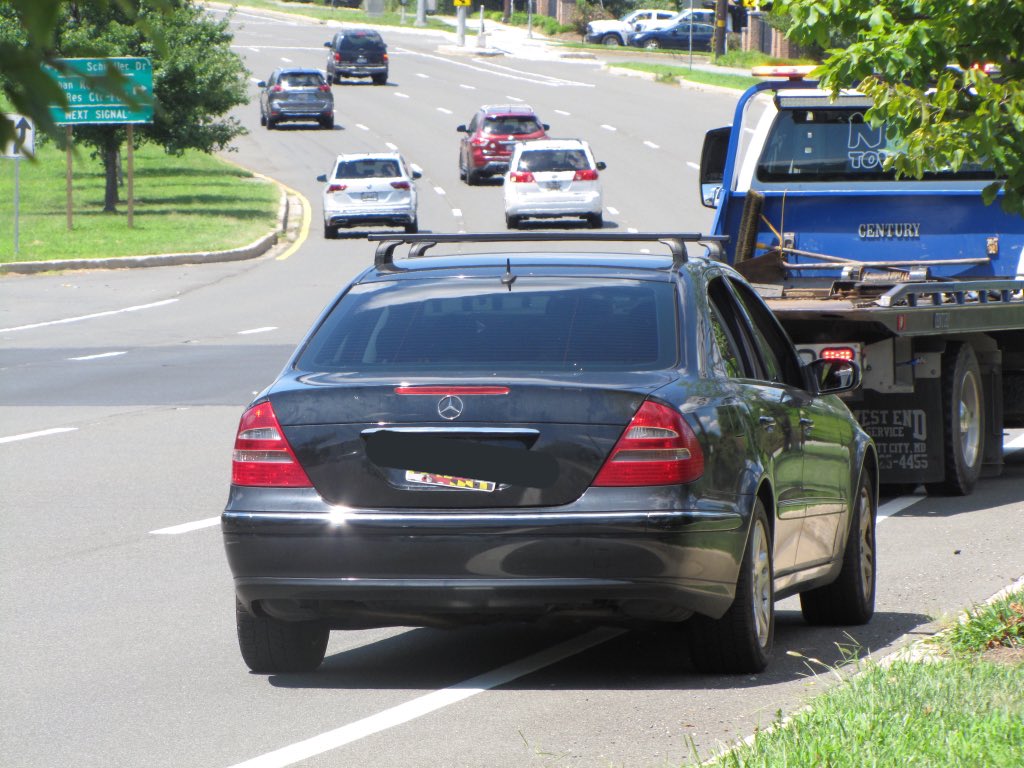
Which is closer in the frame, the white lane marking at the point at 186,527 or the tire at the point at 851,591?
the tire at the point at 851,591

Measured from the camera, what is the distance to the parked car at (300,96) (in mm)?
59094

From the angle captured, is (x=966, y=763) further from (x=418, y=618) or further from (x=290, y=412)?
(x=290, y=412)

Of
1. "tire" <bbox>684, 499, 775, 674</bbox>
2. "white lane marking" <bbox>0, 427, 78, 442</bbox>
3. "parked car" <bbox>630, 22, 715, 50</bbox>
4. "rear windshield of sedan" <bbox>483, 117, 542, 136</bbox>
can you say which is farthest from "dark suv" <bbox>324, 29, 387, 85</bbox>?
"tire" <bbox>684, 499, 775, 674</bbox>

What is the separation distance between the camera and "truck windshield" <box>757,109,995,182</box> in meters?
14.1

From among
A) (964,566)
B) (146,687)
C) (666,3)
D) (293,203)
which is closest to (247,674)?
(146,687)

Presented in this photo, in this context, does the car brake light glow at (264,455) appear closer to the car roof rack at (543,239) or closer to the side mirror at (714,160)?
the car roof rack at (543,239)

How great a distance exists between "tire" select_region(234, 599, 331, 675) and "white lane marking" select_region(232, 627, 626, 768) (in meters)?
0.58

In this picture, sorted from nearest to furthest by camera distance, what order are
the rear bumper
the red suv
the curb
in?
the rear bumper
the curb
the red suv

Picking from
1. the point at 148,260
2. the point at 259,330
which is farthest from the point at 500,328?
the point at 148,260

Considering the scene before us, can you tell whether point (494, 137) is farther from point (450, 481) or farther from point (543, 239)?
point (450, 481)

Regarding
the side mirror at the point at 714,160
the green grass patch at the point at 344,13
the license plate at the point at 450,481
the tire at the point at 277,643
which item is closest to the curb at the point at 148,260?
the side mirror at the point at 714,160

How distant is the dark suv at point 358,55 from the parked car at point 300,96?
1256 centimetres

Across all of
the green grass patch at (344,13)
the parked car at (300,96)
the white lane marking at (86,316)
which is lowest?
the white lane marking at (86,316)

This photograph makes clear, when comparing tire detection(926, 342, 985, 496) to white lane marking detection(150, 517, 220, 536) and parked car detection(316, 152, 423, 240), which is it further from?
parked car detection(316, 152, 423, 240)
